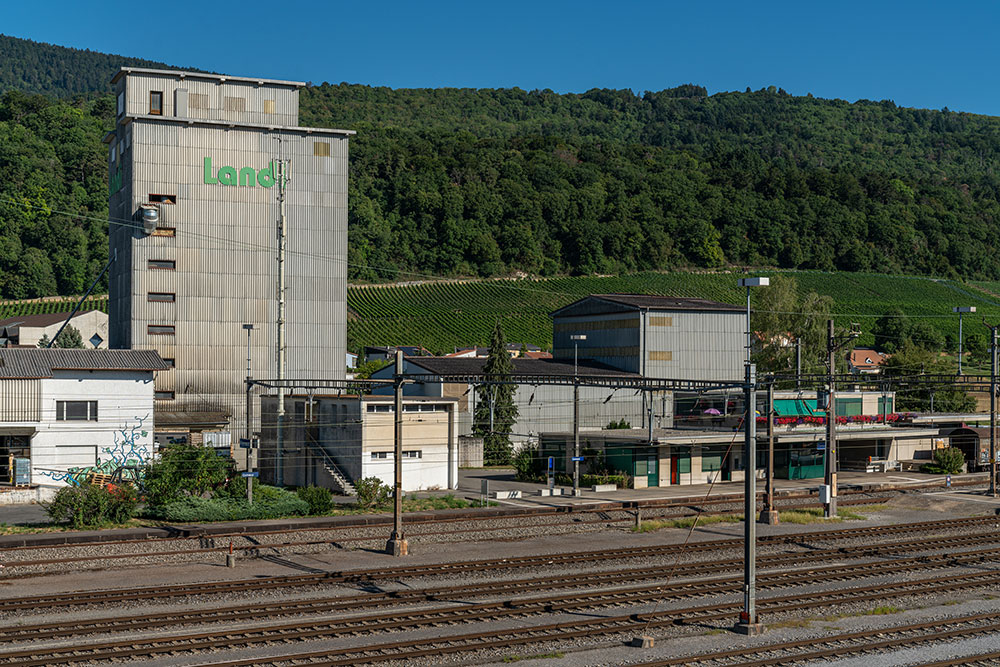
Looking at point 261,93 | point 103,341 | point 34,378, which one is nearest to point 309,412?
point 34,378

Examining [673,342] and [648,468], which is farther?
[673,342]

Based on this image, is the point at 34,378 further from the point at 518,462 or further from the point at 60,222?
the point at 60,222

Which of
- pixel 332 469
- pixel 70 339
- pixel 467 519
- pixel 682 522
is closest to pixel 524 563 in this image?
pixel 467 519

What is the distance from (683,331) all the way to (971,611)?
176 ft

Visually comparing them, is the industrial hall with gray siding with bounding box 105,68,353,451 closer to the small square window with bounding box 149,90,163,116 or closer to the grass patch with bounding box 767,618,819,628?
the small square window with bounding box 149,90,163,116

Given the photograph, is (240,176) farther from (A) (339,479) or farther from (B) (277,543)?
(B) (277,543)

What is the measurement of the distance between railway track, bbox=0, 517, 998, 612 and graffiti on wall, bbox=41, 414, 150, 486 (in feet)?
75.8

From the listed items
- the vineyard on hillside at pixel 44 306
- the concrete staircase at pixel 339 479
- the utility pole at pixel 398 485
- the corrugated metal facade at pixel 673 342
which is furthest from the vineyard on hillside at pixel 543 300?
the utility pole at pixel 398 485

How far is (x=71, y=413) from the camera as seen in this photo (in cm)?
5203

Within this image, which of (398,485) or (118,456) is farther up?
(398,485)

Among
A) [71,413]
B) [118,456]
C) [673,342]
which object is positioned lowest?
[118,456]

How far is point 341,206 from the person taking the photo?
6994cm

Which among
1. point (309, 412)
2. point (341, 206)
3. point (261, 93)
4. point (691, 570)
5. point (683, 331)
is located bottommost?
point (691, 570)

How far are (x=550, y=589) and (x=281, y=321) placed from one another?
38.0m
